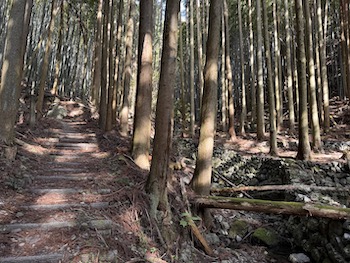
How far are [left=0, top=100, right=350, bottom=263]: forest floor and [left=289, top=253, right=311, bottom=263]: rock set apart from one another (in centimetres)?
15

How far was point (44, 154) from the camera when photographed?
18.3 feet

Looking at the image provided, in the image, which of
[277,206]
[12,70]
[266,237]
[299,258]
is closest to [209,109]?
[277,206]

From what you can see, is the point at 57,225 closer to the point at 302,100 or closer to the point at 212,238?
the point at 212,238

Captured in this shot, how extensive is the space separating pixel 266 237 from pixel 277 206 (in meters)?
1.14

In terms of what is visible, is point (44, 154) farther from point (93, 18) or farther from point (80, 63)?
point (80, 63)

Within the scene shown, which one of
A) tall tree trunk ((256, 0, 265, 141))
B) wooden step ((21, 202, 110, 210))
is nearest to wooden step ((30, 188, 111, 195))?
wooden step ((21, 202, 110, 210))

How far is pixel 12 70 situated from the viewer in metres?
4.79

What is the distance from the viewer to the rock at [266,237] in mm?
4629

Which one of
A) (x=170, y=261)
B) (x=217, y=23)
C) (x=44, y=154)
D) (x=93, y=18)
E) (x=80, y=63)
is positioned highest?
(x=93, y=18)

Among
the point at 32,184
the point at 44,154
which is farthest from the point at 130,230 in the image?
the point at 44,154

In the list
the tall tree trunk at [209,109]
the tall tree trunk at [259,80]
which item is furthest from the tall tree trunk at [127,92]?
the tall tree trunk at [259,80]

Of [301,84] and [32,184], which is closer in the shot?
[32,184]

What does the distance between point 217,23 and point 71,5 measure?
13831mm

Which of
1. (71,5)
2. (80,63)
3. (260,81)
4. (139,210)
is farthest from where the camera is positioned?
(80,63)
